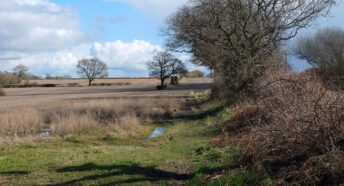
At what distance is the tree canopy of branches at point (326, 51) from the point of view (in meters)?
22.7

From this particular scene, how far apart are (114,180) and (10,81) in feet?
293

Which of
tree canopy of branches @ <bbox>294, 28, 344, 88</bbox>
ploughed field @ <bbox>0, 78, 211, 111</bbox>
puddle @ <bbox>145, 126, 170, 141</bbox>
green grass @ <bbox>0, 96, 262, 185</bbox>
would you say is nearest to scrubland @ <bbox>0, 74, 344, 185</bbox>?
green grass @ <bbox>0, 96, 262, 185</bbox>

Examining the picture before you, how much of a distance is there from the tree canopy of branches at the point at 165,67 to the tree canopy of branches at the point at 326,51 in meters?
27.6

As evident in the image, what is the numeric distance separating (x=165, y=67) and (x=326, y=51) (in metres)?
41.9

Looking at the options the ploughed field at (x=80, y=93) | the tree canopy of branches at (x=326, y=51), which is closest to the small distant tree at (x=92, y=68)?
the ploughed field at (x=80, y=93)

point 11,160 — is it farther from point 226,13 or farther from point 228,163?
point 226,13

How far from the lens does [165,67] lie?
6600cm

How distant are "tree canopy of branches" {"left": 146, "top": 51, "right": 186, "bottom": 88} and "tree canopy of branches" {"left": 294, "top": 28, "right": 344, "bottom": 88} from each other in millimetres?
27644

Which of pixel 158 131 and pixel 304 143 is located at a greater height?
pixel 304 143

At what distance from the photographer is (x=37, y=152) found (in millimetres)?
10523

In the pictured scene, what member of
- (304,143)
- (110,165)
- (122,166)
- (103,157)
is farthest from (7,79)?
(304,143)

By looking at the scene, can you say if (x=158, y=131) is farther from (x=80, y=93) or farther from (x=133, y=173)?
(x=80, y=93)

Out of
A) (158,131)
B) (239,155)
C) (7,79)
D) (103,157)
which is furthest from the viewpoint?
(7,79)

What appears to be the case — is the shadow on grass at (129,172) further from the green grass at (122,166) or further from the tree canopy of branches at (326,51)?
the tree canopy of branches at (326,51)
